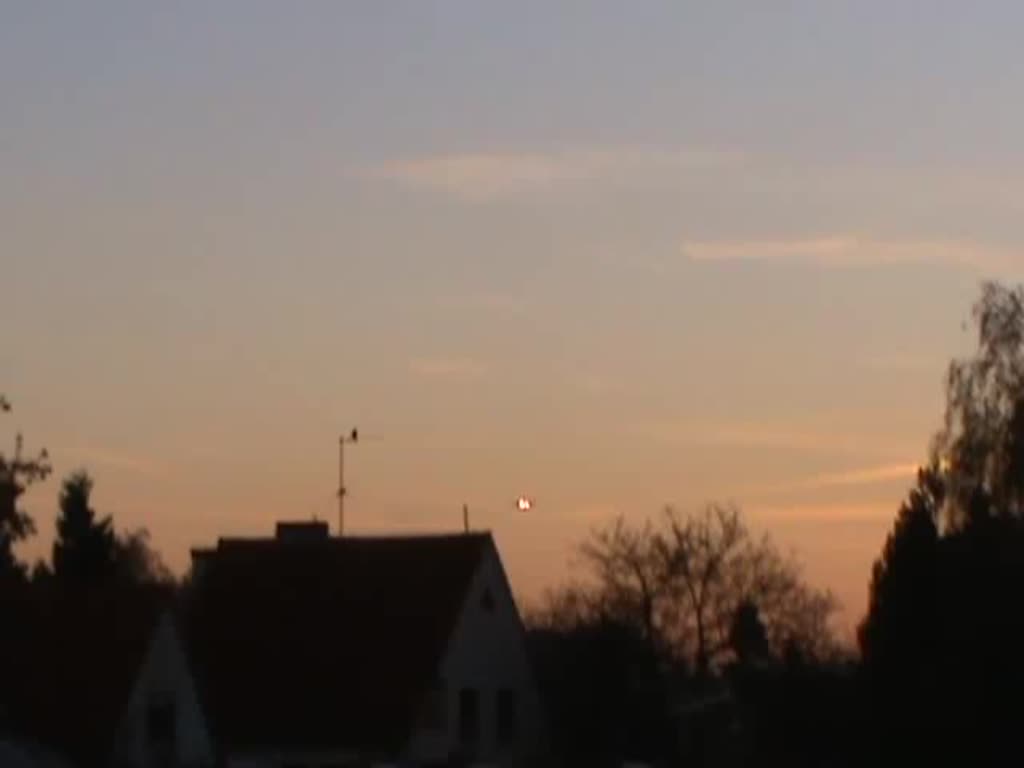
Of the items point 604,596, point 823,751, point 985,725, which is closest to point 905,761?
point 985,725

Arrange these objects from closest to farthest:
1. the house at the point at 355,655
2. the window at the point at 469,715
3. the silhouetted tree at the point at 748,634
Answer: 1. the house at the point at 355,655
2. the window at the point at 469,715
3. the silhouetted tree at the point at 748,634

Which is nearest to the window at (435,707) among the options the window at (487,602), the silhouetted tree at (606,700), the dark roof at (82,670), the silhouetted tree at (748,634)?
the silhouetted tree at (606,700)

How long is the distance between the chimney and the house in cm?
12

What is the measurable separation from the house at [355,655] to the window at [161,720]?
48 cm

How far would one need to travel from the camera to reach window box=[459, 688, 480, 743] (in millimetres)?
71438

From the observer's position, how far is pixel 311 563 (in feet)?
240

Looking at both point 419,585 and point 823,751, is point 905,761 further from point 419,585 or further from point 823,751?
point 419,585

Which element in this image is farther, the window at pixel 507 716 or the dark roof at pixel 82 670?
the window at pixel 507 716

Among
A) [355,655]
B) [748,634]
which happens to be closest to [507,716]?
[355,655]

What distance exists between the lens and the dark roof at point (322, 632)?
2721 inches

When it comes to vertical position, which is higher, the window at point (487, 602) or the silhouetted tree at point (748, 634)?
the silhouetted tree at point (748, 634)

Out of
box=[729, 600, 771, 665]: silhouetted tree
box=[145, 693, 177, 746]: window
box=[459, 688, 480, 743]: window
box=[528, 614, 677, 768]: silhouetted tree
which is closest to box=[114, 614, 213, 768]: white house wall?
box=[145, 693, 177, 746]: window

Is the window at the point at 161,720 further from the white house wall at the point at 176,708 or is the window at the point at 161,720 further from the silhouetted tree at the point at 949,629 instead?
the silhouetted tree at the point at 949,629

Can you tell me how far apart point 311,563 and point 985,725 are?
2096 cm
